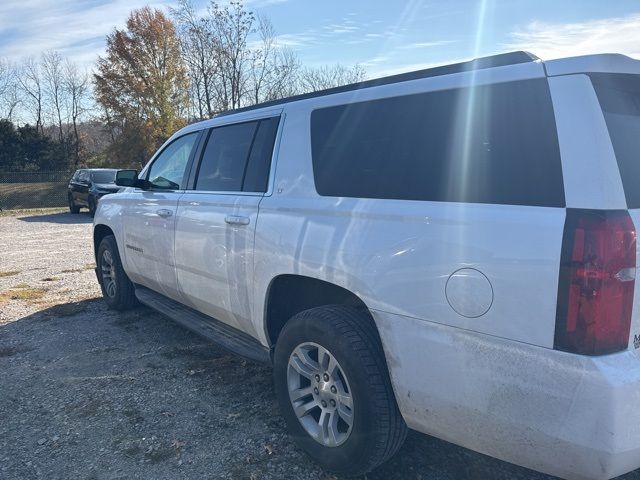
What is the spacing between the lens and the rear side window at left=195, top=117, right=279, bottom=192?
3436 mm

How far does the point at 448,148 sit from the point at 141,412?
2719 millimetres

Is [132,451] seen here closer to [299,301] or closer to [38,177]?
[299,301]

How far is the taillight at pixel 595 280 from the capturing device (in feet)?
5.99

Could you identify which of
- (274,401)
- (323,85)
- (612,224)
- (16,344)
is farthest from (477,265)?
(323,85)

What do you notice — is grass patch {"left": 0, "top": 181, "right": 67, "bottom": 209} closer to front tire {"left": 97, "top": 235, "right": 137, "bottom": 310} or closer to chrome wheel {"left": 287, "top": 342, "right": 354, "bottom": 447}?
front tire {"left": 97, "top": 235, "right": 137, "bottom": 310}

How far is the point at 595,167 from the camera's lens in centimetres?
186

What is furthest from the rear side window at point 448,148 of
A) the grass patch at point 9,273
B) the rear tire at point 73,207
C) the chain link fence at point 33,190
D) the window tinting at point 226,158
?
the chain link fence at point 33,190

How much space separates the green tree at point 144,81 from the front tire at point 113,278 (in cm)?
2714

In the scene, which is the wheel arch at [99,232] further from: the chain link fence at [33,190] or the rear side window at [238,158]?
the chain link fence at [33,190]

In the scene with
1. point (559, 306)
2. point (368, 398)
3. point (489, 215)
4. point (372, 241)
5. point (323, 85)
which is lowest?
point (368, 398)

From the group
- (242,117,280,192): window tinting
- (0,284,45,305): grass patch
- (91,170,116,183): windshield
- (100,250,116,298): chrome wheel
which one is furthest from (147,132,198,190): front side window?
(91,170,116,183): windshield

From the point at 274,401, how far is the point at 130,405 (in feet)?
3.34

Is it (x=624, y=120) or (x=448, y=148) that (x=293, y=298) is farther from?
(x=624, y=120)

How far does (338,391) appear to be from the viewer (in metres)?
2.73
